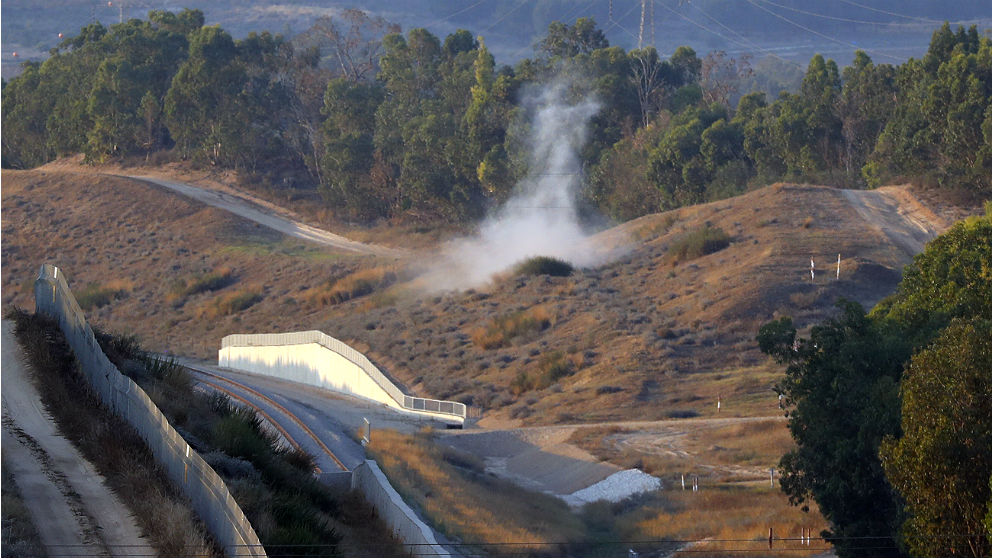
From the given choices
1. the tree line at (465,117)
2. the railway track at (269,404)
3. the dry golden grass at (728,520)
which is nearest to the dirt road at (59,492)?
the railway track at (269,404)

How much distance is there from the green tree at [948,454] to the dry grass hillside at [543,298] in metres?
19.7

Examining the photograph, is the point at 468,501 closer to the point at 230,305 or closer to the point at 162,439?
the point at 162,439

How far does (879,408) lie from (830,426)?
1.34 metres

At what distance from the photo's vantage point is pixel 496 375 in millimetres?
45625

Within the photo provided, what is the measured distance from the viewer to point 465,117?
81.2 m

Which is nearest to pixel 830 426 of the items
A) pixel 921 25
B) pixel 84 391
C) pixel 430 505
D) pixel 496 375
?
pixel 430 505

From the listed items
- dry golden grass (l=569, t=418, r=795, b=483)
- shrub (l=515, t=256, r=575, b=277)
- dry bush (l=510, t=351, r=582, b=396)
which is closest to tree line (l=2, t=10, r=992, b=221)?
shrub (l=515, t=256, r=575, b=277)

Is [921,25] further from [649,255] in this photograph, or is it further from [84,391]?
[84,391]

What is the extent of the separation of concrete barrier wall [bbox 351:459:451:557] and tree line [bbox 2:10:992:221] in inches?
1654

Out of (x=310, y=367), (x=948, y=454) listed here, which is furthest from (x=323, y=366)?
(x=948, y=454)

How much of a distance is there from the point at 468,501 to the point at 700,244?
30.5 m

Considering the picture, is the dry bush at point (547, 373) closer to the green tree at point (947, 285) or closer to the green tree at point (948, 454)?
the green tree at point (947, 285)

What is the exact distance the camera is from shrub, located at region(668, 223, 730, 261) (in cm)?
5438

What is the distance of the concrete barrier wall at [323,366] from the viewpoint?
132 feet
